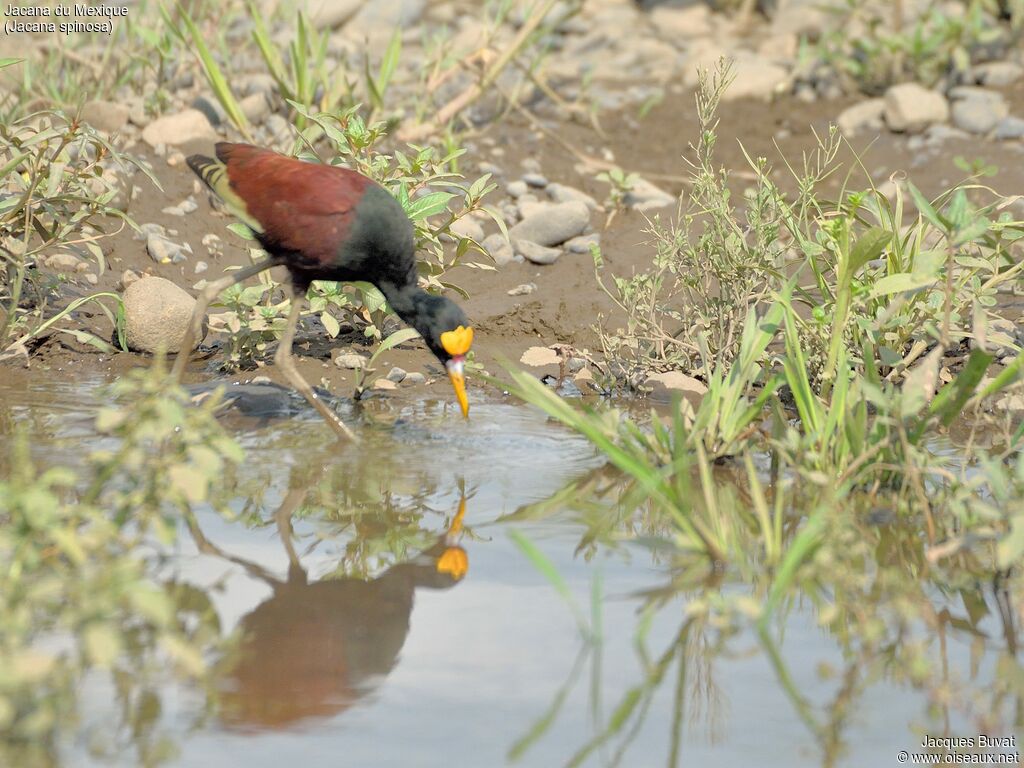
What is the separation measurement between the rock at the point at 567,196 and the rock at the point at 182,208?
2.02 metres

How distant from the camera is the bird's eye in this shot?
Answer: 506 cm

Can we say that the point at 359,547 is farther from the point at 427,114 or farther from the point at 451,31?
the point at 451,31

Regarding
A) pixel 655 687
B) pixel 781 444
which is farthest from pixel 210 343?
pixel 655 687

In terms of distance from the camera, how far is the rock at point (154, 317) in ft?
19.2

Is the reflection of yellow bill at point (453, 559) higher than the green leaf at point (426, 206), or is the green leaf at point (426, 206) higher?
the green leaf at point (426, 206)

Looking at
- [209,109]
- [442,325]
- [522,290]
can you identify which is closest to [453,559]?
[442,325]

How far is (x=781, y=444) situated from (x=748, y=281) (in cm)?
134

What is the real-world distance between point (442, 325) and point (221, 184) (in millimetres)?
1082

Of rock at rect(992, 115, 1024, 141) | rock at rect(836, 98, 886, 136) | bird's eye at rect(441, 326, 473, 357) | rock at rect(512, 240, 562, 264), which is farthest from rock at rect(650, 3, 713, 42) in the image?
bird's eye at rect(441, 326, 473, 357)

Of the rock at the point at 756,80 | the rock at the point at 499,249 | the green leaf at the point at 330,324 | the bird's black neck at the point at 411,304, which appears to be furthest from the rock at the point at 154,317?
the rock at the point at 756,80

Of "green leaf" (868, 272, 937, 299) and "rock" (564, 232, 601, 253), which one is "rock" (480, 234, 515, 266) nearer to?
"rock" (564, 232, 601, 253)

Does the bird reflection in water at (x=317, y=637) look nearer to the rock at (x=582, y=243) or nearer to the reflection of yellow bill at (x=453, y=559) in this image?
the reflection of yellow bill at (x=453, y=559)

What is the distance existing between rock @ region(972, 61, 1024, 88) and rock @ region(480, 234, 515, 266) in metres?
4.17

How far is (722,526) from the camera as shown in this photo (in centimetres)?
367
